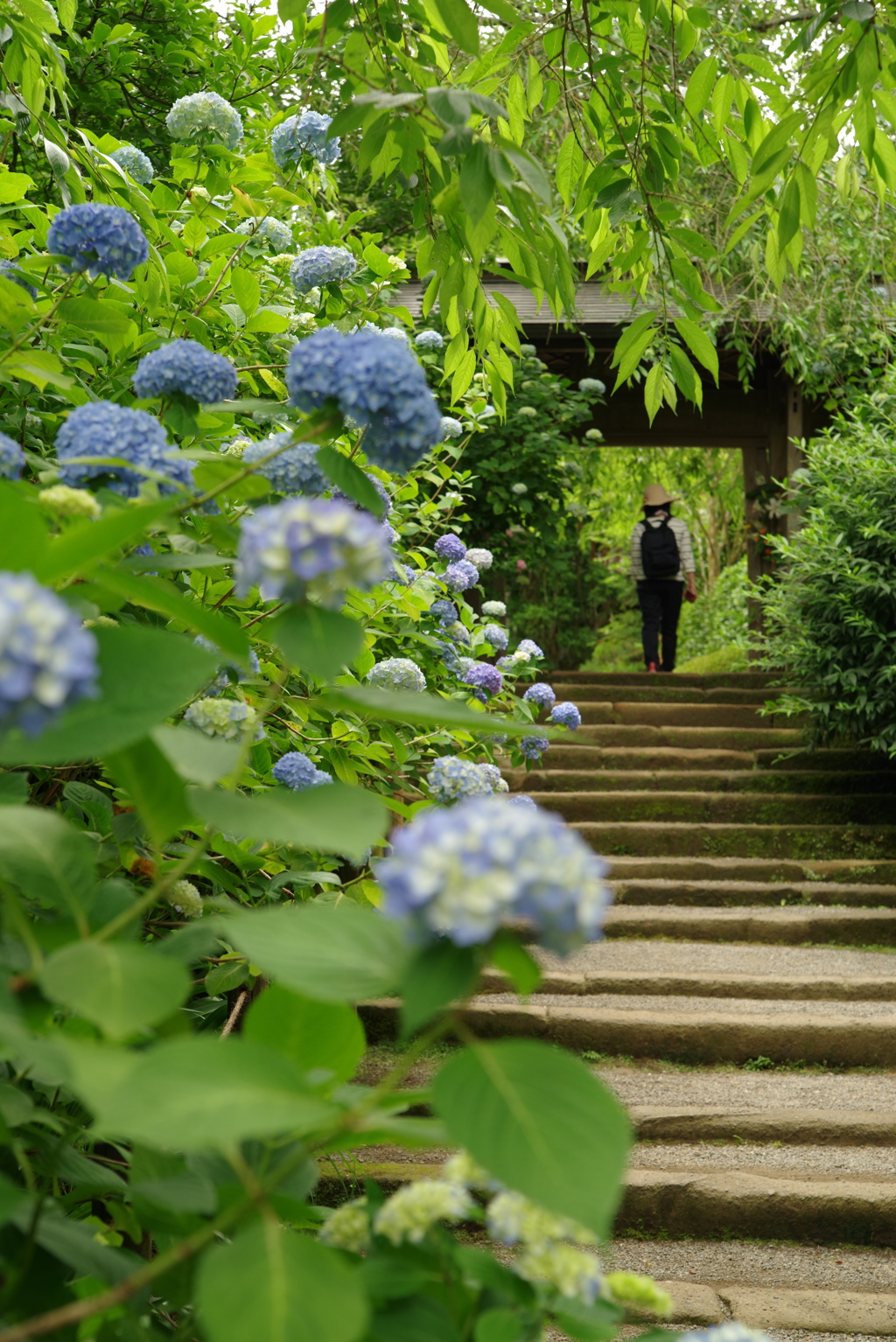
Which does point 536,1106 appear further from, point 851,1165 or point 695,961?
point 695,961

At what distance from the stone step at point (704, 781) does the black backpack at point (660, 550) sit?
2.64 m

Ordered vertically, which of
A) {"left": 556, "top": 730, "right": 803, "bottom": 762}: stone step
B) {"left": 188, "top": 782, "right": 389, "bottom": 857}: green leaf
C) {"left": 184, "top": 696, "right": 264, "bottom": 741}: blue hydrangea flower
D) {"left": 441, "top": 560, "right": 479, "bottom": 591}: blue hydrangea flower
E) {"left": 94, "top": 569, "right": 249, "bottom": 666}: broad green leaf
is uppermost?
{"left": 441, "top": 560, "right": 479, "bottom": 591}: blue hydrangea flower

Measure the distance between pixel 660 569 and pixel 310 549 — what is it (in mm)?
7749

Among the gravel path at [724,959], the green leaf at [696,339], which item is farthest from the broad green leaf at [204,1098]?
the gravel path at [724,959]

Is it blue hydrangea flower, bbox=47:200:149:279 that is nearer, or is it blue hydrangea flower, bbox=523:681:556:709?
blue hydrangea flower, bbox=47:200:149:279

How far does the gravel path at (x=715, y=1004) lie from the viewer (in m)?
3.38

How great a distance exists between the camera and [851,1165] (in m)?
2.58

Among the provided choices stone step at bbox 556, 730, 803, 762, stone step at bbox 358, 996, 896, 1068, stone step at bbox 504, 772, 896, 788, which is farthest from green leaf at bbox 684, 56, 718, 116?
stone step at bbox 556, 730, 803, 762

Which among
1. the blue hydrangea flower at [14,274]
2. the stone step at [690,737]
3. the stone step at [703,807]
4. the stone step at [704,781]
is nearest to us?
the blue hydrangea flower at [14,274]

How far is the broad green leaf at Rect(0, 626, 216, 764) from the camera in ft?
1.41

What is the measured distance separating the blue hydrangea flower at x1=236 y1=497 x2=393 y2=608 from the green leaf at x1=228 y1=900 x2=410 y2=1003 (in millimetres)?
154

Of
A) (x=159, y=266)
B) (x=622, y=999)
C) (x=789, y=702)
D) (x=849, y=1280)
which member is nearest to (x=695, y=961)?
(x=622, y=999)

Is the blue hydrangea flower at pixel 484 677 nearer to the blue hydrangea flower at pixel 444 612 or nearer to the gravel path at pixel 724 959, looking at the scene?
the blue hydrangea flower at pixel 444 612

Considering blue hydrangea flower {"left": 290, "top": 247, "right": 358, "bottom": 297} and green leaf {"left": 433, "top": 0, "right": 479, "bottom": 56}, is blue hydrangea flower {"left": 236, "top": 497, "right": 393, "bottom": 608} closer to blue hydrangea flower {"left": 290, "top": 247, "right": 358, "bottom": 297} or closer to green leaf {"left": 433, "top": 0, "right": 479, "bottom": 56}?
green leaf {"left": 433, "top": 0, "right": 479, "bottom": 56}
